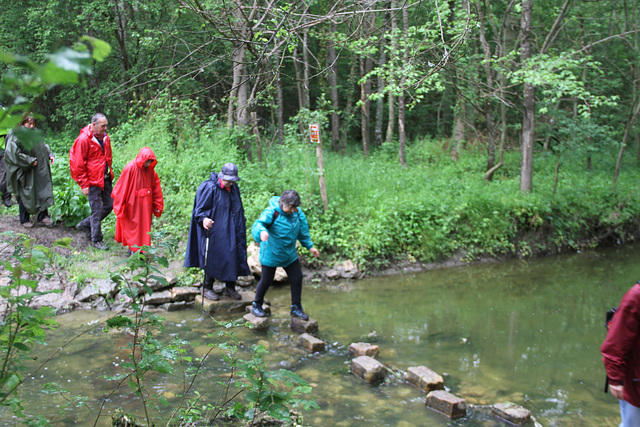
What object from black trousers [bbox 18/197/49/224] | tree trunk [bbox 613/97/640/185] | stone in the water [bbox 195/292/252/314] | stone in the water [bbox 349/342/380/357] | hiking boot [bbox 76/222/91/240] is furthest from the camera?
tree trunk [bbox 613/97/640/185]

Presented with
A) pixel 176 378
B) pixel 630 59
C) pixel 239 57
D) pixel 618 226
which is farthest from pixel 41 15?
pixel 630 59

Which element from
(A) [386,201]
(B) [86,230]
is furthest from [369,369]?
(B) [86,230]

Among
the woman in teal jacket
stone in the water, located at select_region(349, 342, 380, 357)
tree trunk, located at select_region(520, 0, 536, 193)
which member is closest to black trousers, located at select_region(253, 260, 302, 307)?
the woman in teal jacket

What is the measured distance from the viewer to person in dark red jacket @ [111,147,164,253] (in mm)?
7223

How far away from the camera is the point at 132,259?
112 inches

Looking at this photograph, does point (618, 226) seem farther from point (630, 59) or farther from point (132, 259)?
point (132, 259)

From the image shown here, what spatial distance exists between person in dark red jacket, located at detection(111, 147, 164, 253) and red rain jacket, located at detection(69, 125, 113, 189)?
1.67ft

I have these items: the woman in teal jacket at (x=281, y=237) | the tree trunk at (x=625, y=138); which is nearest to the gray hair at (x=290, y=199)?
the woman in teal jacket at (x=281, y=237)

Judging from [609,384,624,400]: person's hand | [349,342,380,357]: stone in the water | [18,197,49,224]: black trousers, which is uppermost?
[18,197,49,224]: black trousers

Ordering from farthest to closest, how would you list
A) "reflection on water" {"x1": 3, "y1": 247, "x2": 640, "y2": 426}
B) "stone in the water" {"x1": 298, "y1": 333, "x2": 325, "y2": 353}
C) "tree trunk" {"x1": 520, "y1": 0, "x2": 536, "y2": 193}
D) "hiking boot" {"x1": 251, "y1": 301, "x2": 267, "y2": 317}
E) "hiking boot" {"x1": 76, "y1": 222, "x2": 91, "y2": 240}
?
1. "tree trunk" {"x1": 520, "y1": 0, "x2": 536, "y2": 193}
2. "hiking boot" {"x1": 76, "y1": 222, "x2": 91, "y2": 240}
3. "hiking boot" {"x1": 251, "y1": 301, "x2": 267, "y2": 317}
4. "stone in the water" {"x1": 298, "y1": 333, "x2": 325, "y2": 353}
5. "reflection on water" {"x1": 3, "y1": 247, "x2": 640, "y2": 426}

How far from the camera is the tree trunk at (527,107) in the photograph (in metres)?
11.6

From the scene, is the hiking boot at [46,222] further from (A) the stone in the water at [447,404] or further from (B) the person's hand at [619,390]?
(B) the person's hand at [619,390]

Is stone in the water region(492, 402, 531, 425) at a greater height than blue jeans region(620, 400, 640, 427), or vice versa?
blue jeans region(620, 400, 640, 427)

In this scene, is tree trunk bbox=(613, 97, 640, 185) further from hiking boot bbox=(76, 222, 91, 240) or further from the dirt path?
hiking boot bbox=(76, 222, 91, 240)
